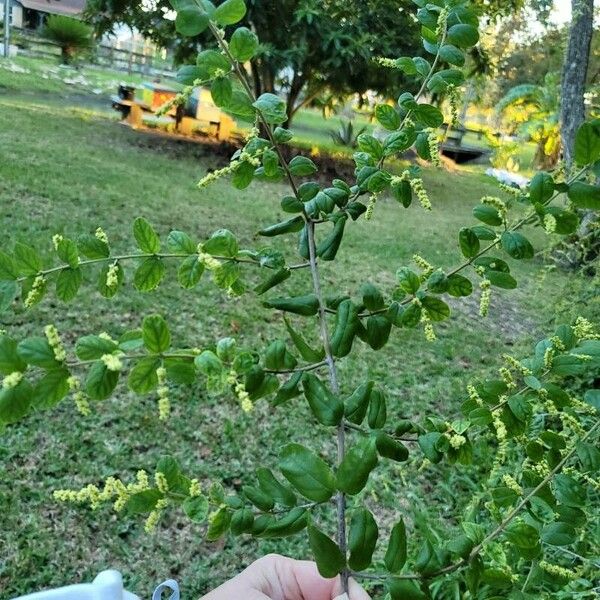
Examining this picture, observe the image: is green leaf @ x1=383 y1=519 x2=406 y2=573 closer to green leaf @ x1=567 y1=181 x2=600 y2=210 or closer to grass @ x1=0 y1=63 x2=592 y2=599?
green leaf @ x1=567 y1=181 x2=600 y2=210

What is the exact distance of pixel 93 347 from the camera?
1.60 feet

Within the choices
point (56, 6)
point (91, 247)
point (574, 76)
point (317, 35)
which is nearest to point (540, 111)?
point (317, 35)

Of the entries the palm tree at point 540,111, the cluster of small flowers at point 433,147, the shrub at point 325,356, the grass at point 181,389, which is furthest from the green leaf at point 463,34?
the palm tree at point 540,111

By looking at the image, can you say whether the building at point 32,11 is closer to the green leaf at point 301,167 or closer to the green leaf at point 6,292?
the green leaf at point 301,167

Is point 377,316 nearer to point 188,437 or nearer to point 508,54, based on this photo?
point 188,437

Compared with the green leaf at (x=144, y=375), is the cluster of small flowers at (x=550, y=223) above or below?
above

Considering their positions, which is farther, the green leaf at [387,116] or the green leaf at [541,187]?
the green leaf at [387,116]

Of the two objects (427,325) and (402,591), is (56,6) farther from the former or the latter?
(402,591)

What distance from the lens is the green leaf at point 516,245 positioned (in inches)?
25.8

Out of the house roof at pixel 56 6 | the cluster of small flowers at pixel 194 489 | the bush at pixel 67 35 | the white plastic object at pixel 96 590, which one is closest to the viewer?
the cluster of small flowers at pixel 194 489

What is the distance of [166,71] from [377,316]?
43.1 ft

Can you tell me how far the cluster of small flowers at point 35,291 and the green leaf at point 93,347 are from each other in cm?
8

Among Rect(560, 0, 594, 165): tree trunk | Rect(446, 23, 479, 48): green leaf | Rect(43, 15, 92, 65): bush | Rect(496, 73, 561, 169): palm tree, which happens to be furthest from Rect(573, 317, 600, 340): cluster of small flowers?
Rect(43, 15, 92, 65): bush

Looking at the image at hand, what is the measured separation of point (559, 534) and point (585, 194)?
34 cm
